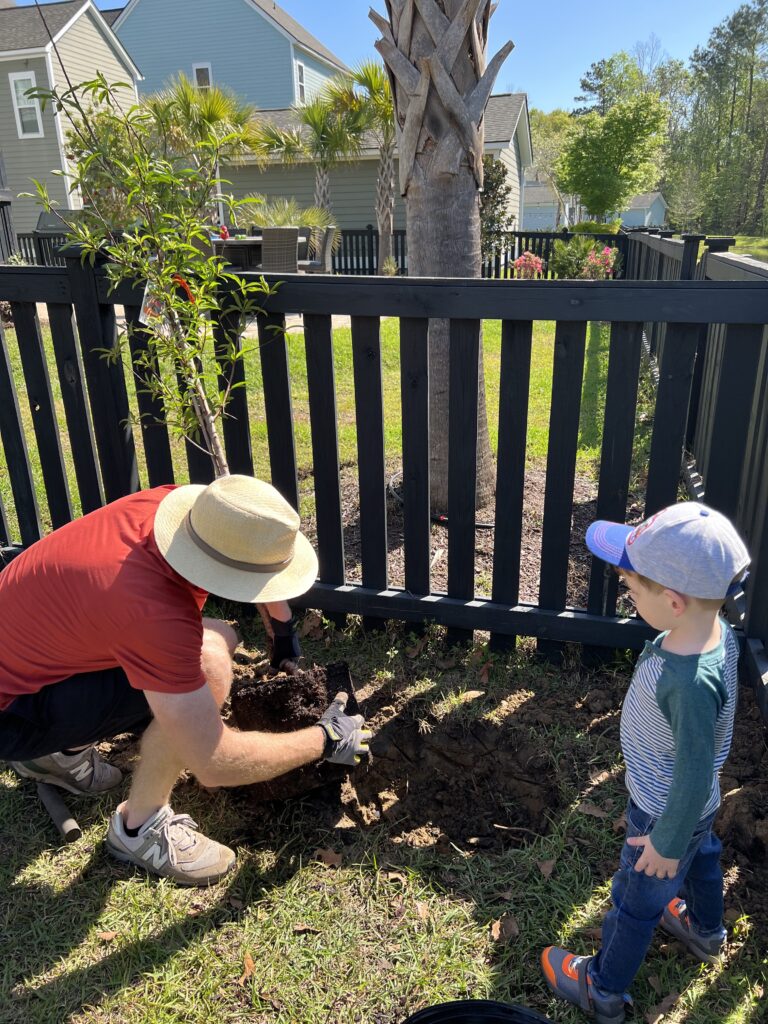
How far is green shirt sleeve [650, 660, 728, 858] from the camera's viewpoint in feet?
4.95

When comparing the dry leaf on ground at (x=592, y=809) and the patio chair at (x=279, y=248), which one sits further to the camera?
the patio chair at (x=279, y=248)

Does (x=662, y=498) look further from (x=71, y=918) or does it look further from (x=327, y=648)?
(x=71, y=918)

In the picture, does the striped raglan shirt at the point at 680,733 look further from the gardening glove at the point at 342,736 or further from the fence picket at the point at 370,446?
the fence picket at the point at 370,446

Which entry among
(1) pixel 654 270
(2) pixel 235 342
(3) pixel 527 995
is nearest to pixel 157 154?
(2) pixel 235 342

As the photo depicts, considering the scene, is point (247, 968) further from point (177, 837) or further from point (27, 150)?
point (27, 150)

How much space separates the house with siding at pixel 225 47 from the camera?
25.3 meters

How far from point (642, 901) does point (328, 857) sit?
3.24 ft

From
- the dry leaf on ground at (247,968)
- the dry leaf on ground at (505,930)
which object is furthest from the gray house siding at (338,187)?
the dry leaf on ground at (247,968)

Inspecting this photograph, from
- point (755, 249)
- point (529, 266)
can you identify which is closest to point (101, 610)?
point (529, 266)

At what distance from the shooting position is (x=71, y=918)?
82.7 inches

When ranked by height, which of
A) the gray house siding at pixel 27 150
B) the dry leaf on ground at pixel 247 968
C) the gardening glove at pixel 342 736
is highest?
the gray house siding at pixel 27 150

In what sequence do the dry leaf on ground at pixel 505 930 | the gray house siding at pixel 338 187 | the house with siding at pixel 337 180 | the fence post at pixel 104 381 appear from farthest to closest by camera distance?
the gray house siding at pixel 338 187 < the house with siding at pixel 337 180 < the fence post at pixel 104 381 < the dry leaf on ground at pixel 505 930

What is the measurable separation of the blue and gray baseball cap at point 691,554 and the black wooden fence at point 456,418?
3.97ft

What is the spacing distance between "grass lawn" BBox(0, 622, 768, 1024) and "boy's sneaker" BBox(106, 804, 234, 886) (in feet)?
0.14
